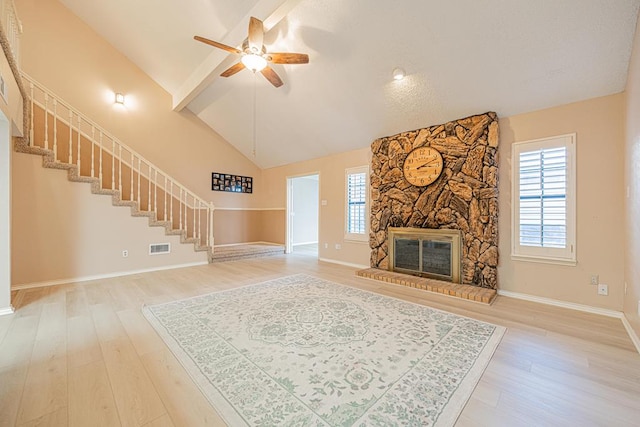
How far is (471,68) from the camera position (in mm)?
3188

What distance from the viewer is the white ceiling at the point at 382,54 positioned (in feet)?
8.62

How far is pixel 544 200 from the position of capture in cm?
332

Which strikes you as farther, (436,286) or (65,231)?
(65,231)

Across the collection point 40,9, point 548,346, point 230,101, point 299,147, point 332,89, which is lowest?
point 548,346

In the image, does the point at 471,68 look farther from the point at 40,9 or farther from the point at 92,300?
the point at 40,9

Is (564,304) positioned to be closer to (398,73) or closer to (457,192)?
(457,192)

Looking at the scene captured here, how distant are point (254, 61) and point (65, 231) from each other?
389 centimetres

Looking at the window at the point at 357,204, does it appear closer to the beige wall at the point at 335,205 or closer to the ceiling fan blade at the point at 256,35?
the beige wall at the point at 335,205

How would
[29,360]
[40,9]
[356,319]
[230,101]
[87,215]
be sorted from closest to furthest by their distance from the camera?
[29,360] < [356,319] < [87,215] < [40,9] < [230,101]

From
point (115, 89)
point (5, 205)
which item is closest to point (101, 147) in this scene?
point (115, 89)

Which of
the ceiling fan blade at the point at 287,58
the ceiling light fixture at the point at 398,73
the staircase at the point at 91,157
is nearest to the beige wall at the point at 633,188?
the ceiling light fixture at the point at 398,73

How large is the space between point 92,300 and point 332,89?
4.55 meters

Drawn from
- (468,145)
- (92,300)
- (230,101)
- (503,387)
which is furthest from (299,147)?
(503,387)

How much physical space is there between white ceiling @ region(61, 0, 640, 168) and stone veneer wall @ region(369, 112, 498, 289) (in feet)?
0.89
